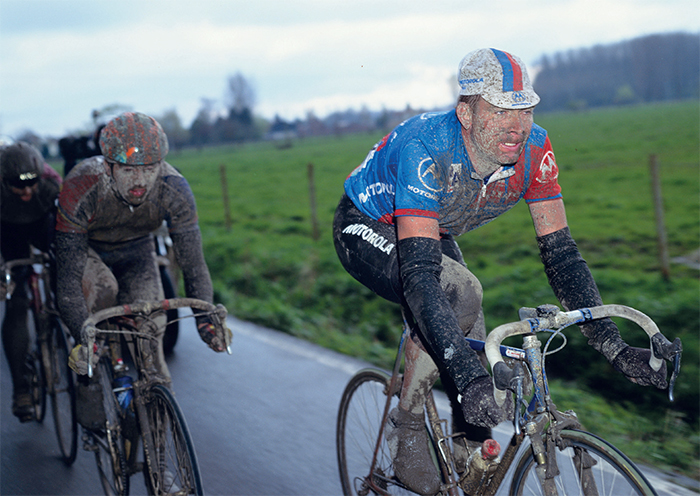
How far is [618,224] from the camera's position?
38.6ft

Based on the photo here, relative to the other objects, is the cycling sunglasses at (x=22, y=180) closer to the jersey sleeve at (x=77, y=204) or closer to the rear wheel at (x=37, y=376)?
the rear wheel at (x=37, y=376)

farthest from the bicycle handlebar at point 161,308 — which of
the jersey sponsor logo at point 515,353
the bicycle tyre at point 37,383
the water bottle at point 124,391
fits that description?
the bicycle tyre at point 37,383

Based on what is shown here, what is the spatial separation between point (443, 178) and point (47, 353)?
3.37 meters

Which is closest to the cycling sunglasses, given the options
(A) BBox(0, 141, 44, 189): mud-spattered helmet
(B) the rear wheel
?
(A) BBox(0, 141, 44, 189): mud-spattered helmet

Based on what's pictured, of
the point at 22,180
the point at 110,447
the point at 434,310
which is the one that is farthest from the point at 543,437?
the point at 22,180

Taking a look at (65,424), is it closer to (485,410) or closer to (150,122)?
(150,122)

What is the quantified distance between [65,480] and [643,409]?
4.15 metres

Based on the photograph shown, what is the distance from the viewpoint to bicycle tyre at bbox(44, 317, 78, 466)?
4.20 metres

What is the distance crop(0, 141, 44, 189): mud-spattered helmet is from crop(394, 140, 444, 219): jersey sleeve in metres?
3.19

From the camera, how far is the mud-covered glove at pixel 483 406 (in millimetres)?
2012

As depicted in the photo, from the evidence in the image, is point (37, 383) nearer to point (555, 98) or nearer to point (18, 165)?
point (18, 165)

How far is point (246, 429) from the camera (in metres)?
4.61

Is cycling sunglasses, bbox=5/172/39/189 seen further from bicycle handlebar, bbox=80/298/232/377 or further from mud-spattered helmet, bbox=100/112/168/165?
bicycle handlebar, bbox=80/298/232/377

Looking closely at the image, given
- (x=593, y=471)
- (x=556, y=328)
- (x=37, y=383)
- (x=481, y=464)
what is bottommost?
(x=37, y=383)
